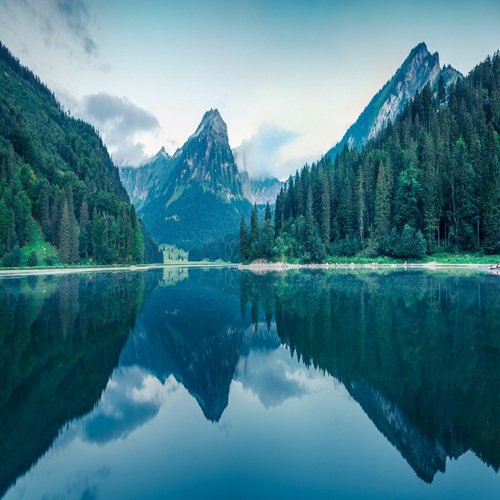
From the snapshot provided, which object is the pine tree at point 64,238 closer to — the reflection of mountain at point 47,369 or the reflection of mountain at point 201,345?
the reflection of mountain at point 47,369

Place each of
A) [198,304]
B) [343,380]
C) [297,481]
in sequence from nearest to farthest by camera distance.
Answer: [297,481] → [343,380] → [198,304]

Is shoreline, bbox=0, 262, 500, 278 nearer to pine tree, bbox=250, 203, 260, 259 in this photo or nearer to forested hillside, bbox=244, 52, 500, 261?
pine tree, bbox=250, 203, 260, 259

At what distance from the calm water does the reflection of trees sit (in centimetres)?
6

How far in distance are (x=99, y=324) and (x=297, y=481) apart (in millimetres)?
20515

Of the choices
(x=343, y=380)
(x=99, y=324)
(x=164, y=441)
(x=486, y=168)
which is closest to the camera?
(x=164, y=441)

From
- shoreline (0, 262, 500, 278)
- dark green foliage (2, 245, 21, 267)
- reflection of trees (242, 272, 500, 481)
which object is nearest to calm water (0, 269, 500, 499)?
reflection of trees (242, 272, 500, 481)

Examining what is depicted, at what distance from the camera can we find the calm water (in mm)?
7996

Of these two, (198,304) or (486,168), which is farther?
(486,168)

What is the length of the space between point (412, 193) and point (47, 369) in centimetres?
10119

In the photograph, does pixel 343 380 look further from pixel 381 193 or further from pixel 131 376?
pixel 381 193

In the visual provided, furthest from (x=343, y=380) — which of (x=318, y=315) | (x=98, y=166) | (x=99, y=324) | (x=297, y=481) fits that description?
(x=98, y=166)

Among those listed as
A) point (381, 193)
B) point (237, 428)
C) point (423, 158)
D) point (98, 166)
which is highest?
point (98, 166)

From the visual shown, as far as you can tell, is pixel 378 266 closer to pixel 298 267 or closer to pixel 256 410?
pixel 298 267

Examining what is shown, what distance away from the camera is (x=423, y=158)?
109 m
